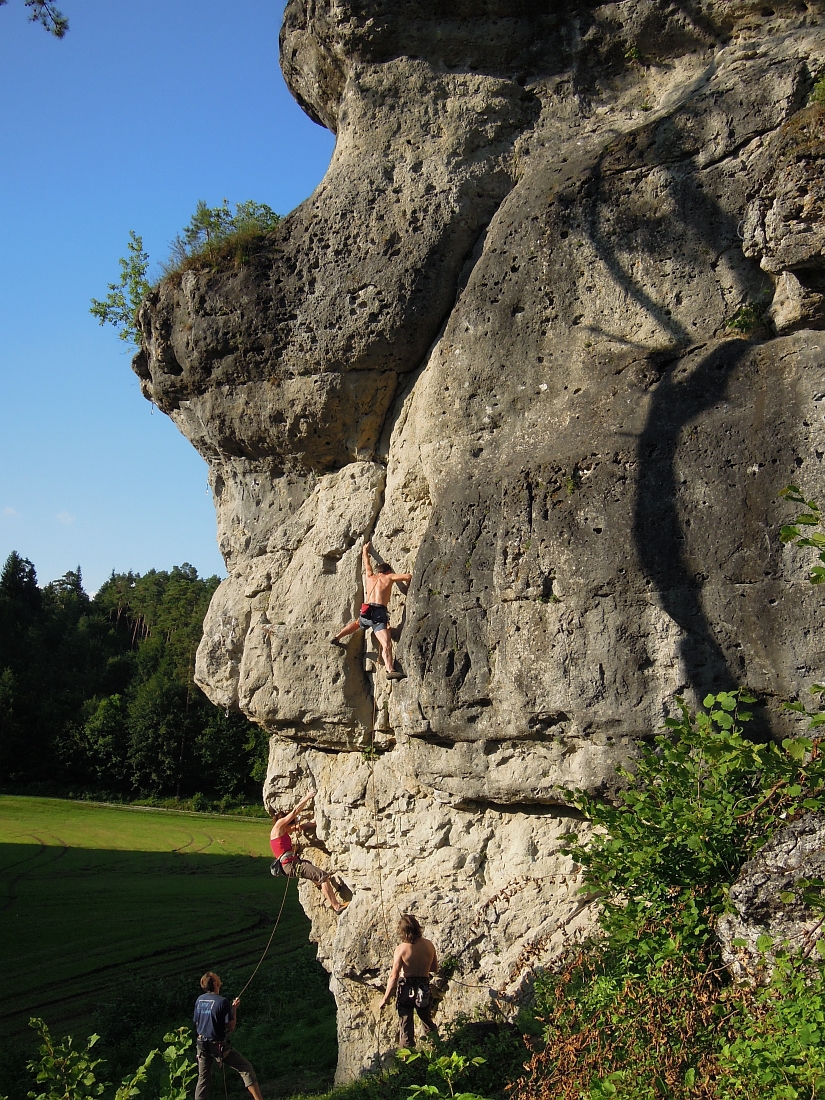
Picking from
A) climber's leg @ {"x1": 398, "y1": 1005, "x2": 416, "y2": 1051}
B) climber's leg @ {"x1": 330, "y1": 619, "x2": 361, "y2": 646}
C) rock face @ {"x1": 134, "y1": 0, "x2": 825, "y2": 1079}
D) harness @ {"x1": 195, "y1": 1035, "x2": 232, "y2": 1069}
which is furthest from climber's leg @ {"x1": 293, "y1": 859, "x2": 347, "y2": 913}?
climber's leg @ {"x1": 330, "y1": 619, "x2": 361, "y2": 646}

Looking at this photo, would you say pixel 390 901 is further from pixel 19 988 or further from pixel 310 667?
pixel 19 988

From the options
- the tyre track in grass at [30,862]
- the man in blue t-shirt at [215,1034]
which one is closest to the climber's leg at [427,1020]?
the man in blue t-shirt at [215,1034]

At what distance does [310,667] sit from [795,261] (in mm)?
5687

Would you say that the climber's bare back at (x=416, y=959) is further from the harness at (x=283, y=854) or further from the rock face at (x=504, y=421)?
the harness at (x=283, y=854)

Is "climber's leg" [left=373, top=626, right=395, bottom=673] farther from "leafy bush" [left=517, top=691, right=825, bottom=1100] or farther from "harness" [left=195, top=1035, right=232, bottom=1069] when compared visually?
"harness" [left=195, top=1035, right=232, bottom=1069]

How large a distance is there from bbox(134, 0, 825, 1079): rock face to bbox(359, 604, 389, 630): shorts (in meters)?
0.17

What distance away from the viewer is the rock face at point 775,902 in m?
4.19

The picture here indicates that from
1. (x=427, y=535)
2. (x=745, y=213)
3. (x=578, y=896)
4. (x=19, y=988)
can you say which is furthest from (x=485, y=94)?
(x=19, y=988)

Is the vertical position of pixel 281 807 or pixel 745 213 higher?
pixel 745 213

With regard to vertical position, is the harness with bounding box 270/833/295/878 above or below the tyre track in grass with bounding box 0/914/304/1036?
above

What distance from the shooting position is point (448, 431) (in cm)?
820

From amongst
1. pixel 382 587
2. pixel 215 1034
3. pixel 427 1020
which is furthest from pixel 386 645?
pixel 215 1034

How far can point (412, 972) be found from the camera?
742 cm

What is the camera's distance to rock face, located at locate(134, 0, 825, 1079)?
6.63 m
